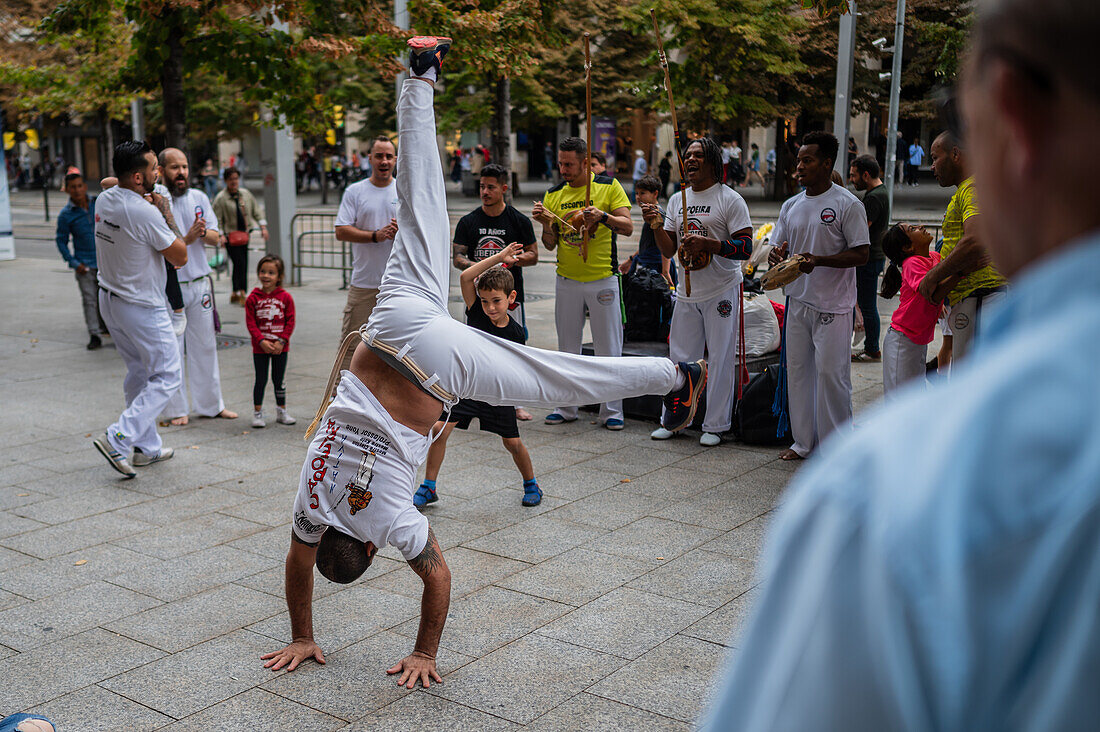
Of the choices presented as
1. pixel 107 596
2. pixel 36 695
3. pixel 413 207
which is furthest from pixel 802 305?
pixel 36 695

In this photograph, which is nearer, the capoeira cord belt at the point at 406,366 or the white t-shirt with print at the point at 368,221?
the capoeira cord belt at the point at 406,366

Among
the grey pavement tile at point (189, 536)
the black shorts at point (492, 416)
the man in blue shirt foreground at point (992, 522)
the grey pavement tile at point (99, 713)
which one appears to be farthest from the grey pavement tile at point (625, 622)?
the man in blue shirt foreground at point (992, 522)

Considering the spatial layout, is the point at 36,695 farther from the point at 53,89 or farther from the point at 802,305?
the point at 53,89

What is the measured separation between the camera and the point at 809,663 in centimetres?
73

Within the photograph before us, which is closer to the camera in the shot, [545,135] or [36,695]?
[36,695]

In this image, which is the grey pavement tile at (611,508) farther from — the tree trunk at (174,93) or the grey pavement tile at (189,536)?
the tree trunk at (174,93)

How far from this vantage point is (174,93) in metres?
11.0

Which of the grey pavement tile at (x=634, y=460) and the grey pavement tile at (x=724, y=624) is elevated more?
the grey pavement tile at (x=724, y=624)

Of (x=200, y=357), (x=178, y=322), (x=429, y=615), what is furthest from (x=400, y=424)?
(x=200, y=357)

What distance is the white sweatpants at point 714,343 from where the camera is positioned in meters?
7.87

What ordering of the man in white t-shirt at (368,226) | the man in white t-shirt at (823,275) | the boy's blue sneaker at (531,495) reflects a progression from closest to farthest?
the boy's blue sneaker at (531,495)
the man in white t-shirt at (823,275)
the man in white t-shirt at (368,226)

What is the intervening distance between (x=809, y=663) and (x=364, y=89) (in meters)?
37.8

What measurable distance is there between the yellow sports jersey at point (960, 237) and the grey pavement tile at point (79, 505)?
5094mm

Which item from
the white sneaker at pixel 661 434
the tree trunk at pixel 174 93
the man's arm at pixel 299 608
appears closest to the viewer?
the man's arm at pixel 299 608
